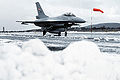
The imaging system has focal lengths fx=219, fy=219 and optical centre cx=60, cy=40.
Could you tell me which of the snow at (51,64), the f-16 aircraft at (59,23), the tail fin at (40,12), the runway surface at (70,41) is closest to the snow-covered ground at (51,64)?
the snow at (51,64)

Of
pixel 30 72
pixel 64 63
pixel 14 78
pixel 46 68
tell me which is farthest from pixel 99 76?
pixel 14 78

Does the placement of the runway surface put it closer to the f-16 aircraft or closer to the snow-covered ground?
the f-16 aircraft

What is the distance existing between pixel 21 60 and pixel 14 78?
31 centimetres

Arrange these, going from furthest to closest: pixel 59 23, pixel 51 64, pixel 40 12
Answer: pixel 40 12 < pixel 59 23 < pixel 51 64

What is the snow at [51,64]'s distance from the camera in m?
3.12

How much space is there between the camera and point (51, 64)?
329 centimetres

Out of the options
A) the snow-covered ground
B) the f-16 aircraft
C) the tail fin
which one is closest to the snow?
the snow-covered ground

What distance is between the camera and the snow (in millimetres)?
3117

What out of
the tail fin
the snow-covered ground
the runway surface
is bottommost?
the runway surface

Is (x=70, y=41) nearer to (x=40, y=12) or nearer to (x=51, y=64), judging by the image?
(x=51, y=64)

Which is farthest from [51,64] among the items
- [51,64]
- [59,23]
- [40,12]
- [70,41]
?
[40,12]

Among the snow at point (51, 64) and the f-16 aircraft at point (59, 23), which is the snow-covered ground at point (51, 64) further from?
the f-16 aircraft at point (59, 23)

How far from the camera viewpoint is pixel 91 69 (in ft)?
11.0

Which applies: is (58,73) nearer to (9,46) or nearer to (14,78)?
(14,78)
